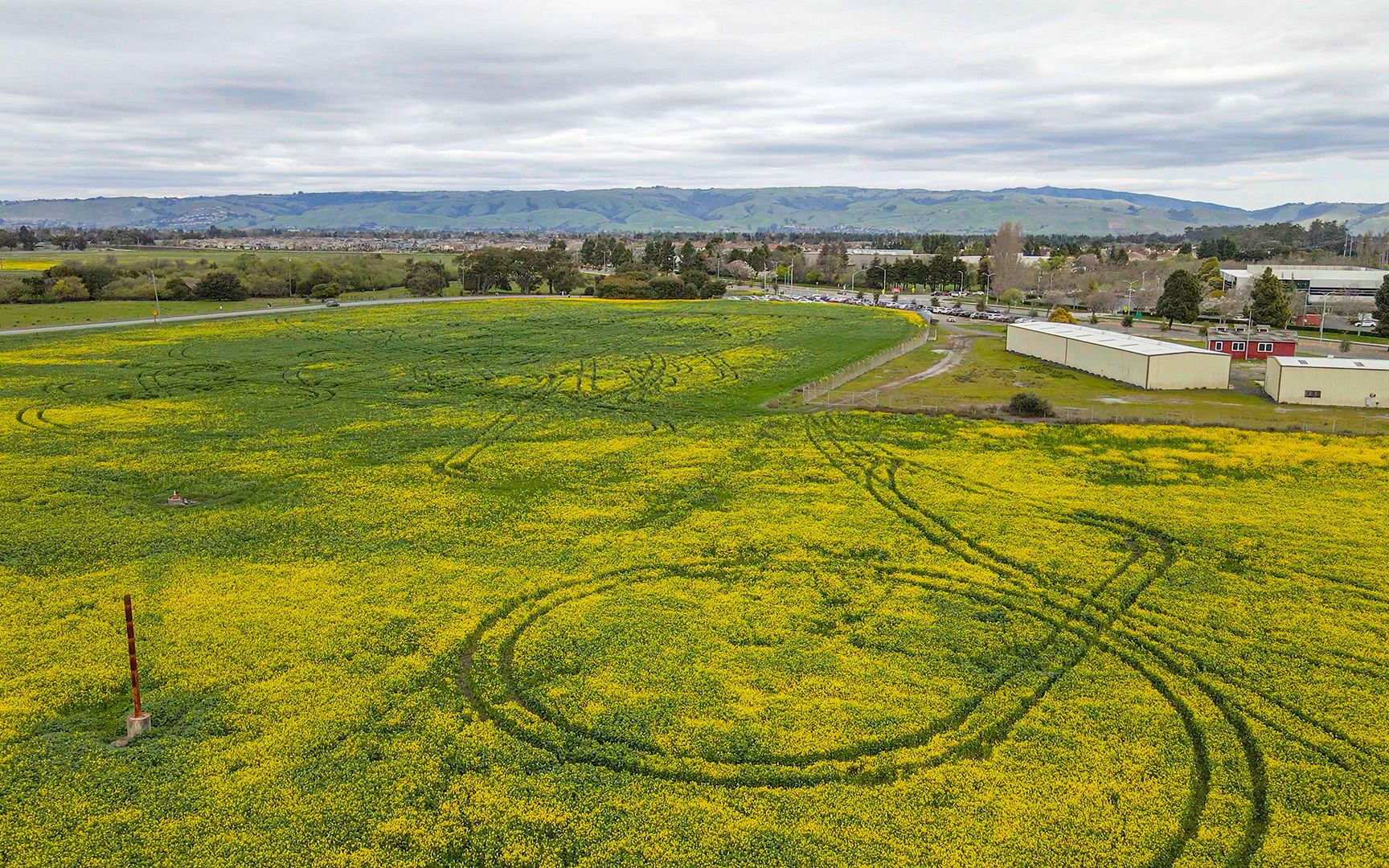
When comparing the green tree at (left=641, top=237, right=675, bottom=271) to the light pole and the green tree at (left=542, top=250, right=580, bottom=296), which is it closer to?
the green tree at (left=542, top=250, right=580, bottom=296)

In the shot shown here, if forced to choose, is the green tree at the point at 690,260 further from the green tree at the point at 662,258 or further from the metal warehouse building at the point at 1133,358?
the metal warehouse building at the point at 1133,358

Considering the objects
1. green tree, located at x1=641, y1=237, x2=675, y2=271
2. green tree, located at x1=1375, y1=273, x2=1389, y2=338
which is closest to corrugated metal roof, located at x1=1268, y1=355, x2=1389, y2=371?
green tree, located at x1=1375, y1=273, x2=1389, y2=338

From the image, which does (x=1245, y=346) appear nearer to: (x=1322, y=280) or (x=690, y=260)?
(x=1322, y=280)

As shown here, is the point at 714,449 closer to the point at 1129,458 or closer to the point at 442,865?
the point at 1129,458

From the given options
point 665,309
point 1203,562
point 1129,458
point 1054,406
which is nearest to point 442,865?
point 1203,562

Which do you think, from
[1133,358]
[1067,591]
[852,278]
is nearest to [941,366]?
[1133,358]

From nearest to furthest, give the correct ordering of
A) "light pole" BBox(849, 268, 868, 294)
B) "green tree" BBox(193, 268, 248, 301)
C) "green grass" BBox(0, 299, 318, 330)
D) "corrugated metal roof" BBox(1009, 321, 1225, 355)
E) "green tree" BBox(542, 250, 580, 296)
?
"corrugated metal roof" BBox(1009, 321, 1225, 355)
"green grass" BBox(0, 299, 318, 330)
"green tree" BBox(193, 268, 248, 301)
"green tree" BBox(542, 250, 580, 296)
"light pole" BBox(849, 268, 868, 294)

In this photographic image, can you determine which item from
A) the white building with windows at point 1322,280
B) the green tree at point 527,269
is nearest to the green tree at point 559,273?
the green tree at point 527,269
